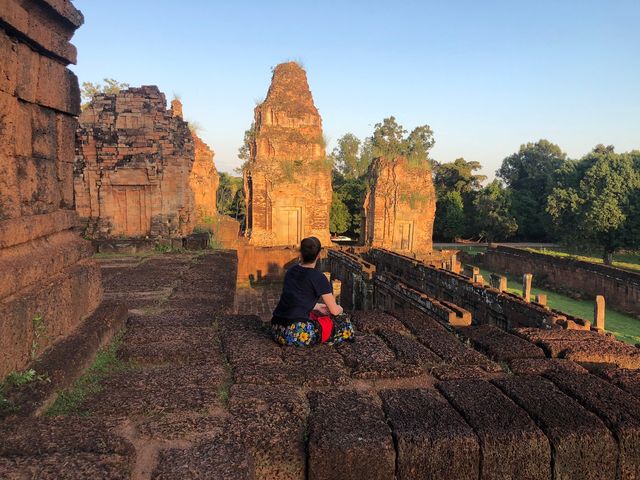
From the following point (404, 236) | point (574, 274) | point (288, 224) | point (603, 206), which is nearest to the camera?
point (288, 224)

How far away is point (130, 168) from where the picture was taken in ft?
29.3

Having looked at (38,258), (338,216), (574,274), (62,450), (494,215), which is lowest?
(574,274)

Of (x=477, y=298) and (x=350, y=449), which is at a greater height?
(x=350, y=449)

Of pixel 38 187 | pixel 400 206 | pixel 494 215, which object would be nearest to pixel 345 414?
pixel 38 187

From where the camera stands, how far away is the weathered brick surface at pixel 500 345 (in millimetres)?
2973

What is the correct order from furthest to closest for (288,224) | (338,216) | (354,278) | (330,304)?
(338,216)
(288,224)
(354,278)
(330,304)

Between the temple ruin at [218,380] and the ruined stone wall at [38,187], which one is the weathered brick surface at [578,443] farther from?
the ruined stone wall at [38,187]

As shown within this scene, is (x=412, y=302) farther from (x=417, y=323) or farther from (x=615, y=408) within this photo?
(x=615, y=408)

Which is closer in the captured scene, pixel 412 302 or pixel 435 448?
pixel 435 448

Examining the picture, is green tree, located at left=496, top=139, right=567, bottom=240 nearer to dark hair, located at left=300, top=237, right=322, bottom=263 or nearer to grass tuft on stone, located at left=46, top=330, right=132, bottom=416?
dark hair, located at left=300, top=237, right=322, bottom=263

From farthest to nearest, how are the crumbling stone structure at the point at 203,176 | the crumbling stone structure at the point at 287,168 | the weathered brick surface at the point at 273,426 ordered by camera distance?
the crumbling stone structure at the point at 287,168 < the crumbling stone structure at the point at 203,176 < the weathered brick surface at the point at 273,426

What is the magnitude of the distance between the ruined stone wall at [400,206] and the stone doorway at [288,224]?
4047 mm

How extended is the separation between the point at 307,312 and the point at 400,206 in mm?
19191

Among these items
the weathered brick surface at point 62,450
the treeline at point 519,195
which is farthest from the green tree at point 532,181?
the weathered brick surface at point 62,450
